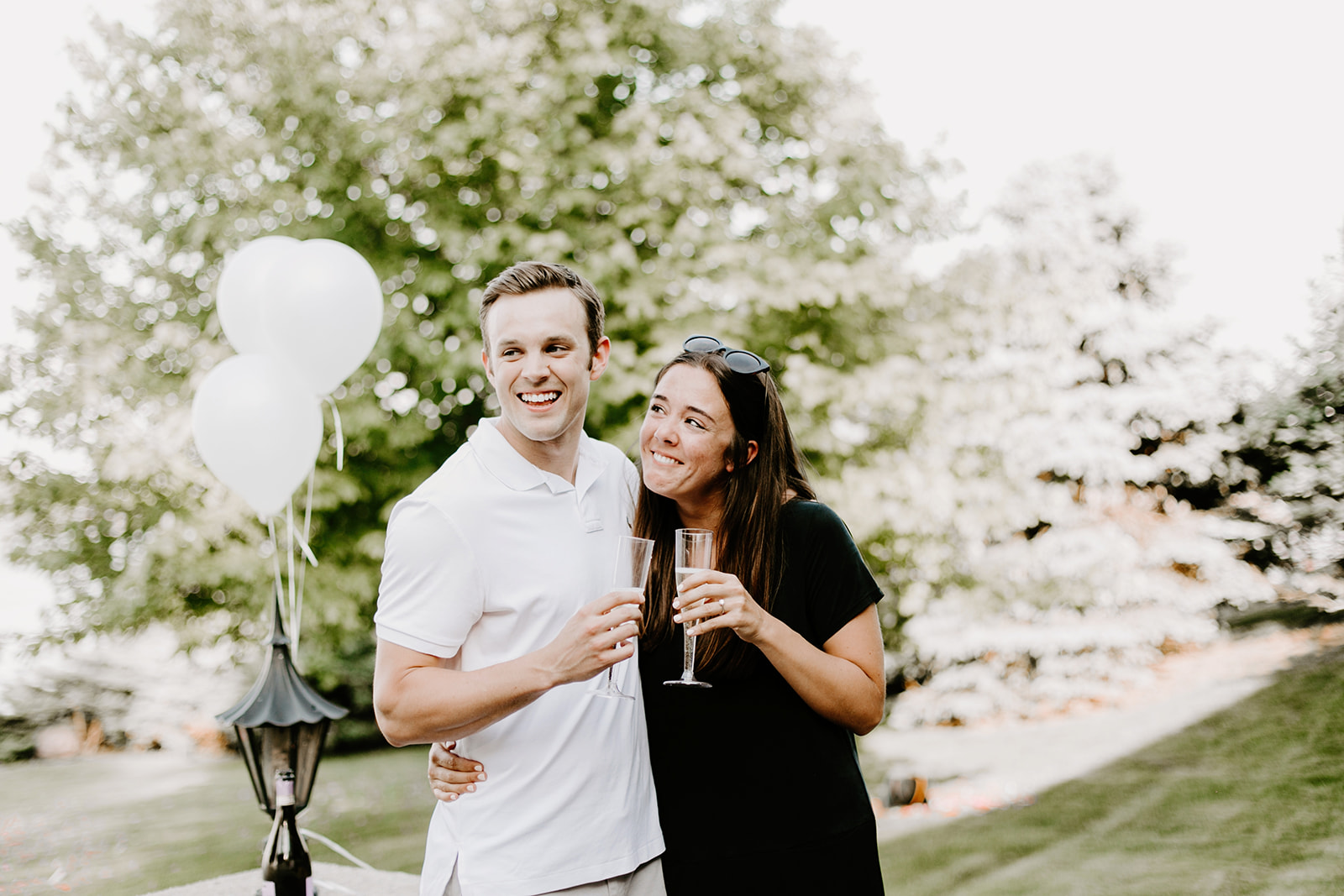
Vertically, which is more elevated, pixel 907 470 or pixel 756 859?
pixel 907 470

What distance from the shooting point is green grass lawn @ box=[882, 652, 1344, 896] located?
24.1ft

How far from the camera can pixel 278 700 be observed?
462 centimetres

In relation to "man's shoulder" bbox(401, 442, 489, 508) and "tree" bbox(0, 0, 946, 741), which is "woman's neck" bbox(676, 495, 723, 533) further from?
"tree" bbox(0, 0, 946, 741)

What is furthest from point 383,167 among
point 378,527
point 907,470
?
point 907,470

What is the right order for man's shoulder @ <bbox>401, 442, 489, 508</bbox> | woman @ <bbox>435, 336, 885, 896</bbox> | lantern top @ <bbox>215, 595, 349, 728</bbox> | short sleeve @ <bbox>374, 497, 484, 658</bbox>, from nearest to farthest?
short sleeve @ <bbox>374, 497, 484, 658</bbox> → man's shoulder @ <bbox>401, 442, 489, 508</bbox> → woman @ <bbox>435, 336, 885, 896</bbox> → lantern top @ <bbox>215, 595, 349, 728</bbox>

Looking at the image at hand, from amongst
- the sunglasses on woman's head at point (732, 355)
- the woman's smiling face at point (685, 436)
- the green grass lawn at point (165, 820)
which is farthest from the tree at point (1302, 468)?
the woman's smiling face at point (685, 436)

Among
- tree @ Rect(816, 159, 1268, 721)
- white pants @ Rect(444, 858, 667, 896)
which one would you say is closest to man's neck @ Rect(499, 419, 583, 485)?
white pants @ Rect(444, 858, 667, 896)

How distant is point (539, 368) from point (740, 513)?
0.58m

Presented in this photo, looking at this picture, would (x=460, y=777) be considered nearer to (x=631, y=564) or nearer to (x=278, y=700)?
(x=631, y=564)

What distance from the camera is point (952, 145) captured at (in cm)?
873

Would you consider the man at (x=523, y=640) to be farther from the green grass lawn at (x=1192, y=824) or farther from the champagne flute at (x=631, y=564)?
the green grass lawn at (x=1192, y=824)

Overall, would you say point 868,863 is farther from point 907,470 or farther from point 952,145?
point 952,145

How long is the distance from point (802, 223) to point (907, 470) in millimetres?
2118

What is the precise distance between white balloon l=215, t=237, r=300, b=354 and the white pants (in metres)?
3.53
